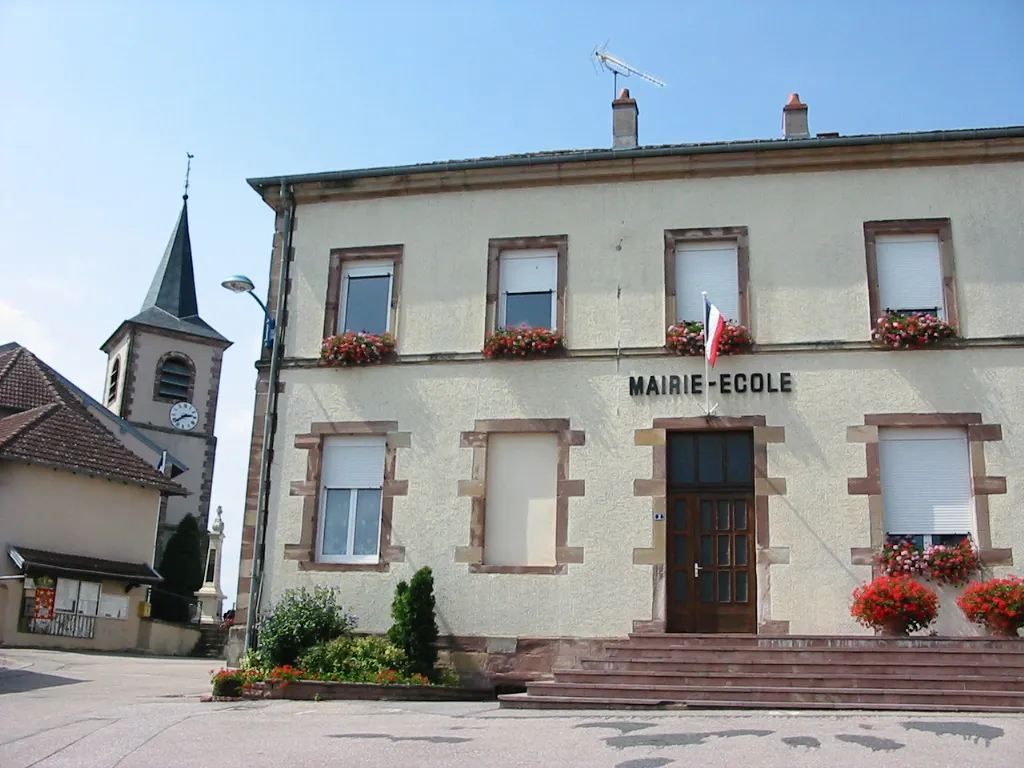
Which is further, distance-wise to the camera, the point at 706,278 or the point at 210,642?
the point at 210,642

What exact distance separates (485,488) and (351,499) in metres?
1.94

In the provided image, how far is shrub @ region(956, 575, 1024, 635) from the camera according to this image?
1294cm

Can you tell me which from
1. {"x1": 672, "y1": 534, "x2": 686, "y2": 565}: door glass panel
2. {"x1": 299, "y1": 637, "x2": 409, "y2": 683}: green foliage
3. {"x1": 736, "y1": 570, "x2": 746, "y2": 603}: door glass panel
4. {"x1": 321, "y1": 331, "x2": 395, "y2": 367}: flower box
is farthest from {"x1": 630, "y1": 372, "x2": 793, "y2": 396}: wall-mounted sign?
{"x1": 299, "y1": 637, "x2": 409, "y2": 683}: green foliage

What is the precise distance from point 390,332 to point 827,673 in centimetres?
747

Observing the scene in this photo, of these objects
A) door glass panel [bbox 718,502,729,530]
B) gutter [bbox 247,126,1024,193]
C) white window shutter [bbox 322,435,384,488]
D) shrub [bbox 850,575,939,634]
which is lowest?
shrub [bbox 850,575,939,634]

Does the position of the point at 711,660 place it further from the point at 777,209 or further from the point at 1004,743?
the point at 777,209

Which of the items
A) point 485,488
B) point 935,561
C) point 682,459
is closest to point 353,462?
point 485,488

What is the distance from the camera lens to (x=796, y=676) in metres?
12.2

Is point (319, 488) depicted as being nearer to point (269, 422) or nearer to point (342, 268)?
point (269, 422)

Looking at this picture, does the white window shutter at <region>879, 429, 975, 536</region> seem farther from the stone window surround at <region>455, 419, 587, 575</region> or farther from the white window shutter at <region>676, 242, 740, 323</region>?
the stone window surround at <region>455, 419, 587, 575</region>

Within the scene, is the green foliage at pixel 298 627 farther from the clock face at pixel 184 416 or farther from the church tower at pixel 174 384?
the clock face at pixel 184 416

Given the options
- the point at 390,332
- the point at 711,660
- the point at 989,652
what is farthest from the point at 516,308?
the point at 989,652

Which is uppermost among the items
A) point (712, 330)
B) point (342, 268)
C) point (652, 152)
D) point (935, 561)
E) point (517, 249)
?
point (652, 152)

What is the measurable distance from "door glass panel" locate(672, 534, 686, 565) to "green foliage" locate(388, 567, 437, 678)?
313 cm
